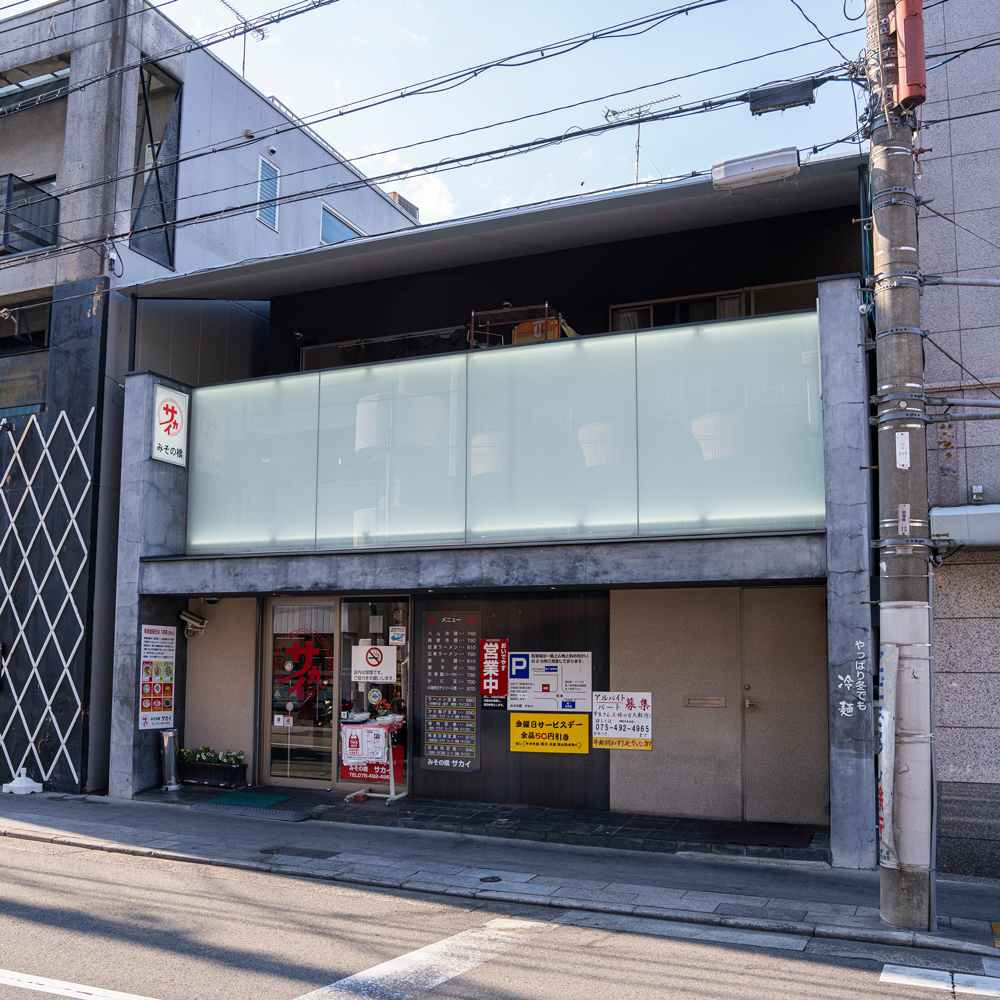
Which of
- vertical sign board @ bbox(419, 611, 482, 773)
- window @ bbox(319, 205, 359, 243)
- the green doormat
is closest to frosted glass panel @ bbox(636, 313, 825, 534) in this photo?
vertical sign board @ bbox(419, 611, 482, 773)

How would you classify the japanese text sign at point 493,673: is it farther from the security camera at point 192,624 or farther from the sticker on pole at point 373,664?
the security camera at point 192,624

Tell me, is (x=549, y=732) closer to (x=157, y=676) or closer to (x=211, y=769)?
(x=211, y=769)

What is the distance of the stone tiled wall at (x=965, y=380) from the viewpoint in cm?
954

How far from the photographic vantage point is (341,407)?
42.5ft

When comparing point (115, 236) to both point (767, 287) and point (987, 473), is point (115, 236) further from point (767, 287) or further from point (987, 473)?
point (987, 473)

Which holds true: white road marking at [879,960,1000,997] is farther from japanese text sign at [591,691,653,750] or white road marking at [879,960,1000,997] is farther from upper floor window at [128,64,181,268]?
upper floor window at [128,64,181,268]

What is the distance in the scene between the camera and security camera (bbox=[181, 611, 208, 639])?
14695 mm

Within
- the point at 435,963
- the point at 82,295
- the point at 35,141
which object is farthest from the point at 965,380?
the point at 35,141

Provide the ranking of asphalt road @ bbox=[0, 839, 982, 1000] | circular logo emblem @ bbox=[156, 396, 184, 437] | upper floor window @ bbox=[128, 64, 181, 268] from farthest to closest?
upper floor window @ bbox=[128, 64, 181, 268]
circular logo emblem @ bbox=[156, 396, 184, 437]
asphalt road @ bbox=[0, 839, 982, 1000]

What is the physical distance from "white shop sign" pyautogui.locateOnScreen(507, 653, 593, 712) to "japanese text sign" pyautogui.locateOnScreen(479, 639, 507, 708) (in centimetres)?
9

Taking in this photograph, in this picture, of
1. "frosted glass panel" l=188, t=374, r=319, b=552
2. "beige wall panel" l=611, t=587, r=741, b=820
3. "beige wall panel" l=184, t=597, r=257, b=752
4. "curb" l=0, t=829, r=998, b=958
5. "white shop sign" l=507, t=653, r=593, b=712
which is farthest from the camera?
"beige wall panel" l=184, t=597, r=257, b=752

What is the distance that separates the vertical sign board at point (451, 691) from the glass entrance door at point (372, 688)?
0.36m

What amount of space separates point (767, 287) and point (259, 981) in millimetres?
10599

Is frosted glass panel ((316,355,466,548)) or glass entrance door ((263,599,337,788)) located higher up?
frosted glass panel ((316,355,466,548))
